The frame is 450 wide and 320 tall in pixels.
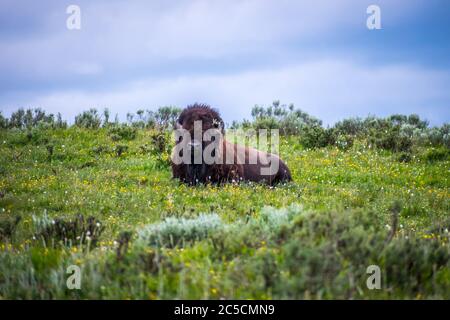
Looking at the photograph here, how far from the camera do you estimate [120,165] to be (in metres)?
13.6

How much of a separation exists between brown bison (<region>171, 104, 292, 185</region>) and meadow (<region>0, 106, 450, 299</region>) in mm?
435

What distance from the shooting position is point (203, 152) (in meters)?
11.4

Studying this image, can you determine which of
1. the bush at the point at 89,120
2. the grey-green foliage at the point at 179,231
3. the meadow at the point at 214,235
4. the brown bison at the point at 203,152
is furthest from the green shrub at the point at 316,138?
the grey-green foliage at the point at 179,231

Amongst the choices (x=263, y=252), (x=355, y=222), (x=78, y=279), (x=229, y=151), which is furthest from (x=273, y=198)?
(x=78, y=279)

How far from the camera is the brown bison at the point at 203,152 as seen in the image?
1107 cm

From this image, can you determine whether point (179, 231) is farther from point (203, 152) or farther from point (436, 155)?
point (436, 155)

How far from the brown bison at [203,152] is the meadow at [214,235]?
43 cm

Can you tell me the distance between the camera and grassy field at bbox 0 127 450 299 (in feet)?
14.8

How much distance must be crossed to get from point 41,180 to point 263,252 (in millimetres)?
7642

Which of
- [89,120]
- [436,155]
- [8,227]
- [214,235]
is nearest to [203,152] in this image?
[8,227]

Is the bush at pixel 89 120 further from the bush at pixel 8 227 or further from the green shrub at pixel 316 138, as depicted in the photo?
the bush at pixel 8 227

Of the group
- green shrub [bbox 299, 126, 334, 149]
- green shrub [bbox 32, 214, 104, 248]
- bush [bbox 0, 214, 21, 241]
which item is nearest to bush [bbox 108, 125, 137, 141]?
green shrub [bbox 299, 126, 334, 149]

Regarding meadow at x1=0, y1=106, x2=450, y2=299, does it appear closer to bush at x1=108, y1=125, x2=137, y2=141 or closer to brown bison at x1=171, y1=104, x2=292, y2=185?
brown bison at x1=171, y1=104, x2=292, y2=185

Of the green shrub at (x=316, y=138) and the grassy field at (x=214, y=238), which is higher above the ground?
the green shrub at (x=316, y=138)
